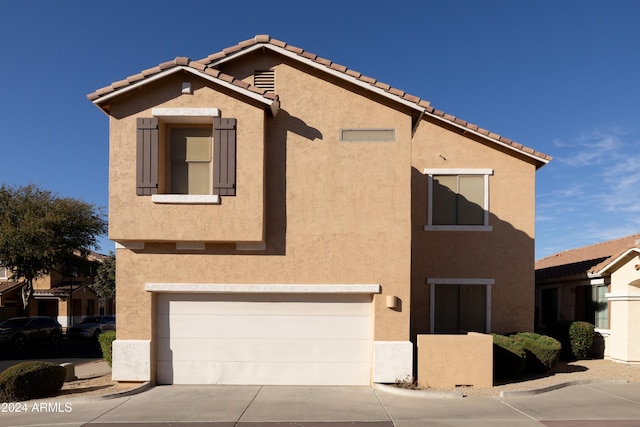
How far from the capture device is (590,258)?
1852cm

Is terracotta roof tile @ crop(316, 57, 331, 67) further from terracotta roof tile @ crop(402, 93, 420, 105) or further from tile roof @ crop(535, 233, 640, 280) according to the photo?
tile roof @ crop(535, 233, 640, 280)

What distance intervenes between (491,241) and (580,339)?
4061mm

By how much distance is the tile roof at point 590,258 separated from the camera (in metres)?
15.8

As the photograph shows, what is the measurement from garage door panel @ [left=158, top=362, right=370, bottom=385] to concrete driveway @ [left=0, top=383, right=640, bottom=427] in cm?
28

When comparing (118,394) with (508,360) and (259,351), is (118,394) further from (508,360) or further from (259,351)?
(508,360)

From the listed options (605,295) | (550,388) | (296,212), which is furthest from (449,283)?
(296,212)

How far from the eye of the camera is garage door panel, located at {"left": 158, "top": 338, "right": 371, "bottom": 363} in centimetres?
1046

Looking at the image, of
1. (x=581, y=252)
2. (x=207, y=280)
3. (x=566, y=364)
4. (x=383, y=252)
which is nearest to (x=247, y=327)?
(x=207, y=280)

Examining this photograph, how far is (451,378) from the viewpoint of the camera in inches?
398

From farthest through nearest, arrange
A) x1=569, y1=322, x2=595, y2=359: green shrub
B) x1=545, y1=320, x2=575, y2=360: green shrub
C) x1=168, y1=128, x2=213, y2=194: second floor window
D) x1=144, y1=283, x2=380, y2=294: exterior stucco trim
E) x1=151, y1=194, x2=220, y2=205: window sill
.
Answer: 1. x1=545, y1=320, x2=575, y2=360: green shrub
2. x1=569, y1=322, x2=595, y2=359: green shrub
3. x1=168, y1=128, x2=213, y2=194: second floor window
4. x1=144, y1=283, x2=380, y2=294: exterior stucco trim
5. x1=151, y1=194, x2=220, y2=205: window sill

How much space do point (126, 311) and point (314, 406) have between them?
4.70 metres

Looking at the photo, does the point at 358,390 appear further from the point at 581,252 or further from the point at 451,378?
the point at 581,252

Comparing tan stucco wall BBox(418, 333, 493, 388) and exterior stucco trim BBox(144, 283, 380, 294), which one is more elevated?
exterior stucco trim BBox(144, 283, 380, 294)

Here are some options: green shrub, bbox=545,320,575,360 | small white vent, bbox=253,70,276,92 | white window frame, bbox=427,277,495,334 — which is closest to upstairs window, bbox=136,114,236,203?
small white vent, bbox=253,70,276,92
